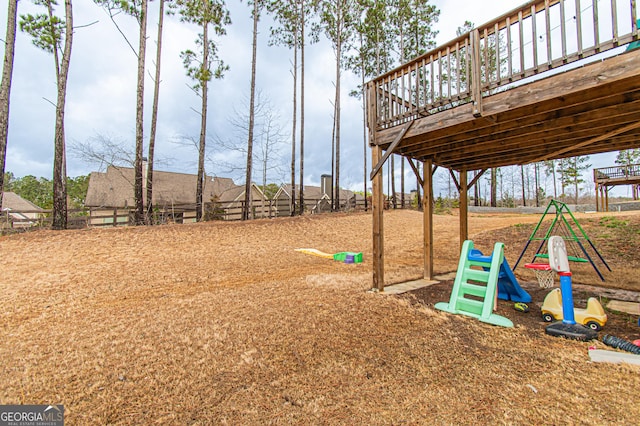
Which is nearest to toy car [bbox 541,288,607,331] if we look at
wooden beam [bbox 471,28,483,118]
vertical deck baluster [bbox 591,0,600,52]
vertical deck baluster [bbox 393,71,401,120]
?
wooden beam [bbox 471,28,483,118]

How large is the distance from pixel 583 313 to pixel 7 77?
1411cm

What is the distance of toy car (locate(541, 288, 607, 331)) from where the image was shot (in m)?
3.10

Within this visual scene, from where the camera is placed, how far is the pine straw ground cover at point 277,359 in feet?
6.09

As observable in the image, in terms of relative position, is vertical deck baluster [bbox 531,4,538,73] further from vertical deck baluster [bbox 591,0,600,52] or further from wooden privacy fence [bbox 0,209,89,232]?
wooden privacy fence [bbox 0,209,89,232]

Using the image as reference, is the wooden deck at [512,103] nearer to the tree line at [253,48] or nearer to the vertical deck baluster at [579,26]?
the vertical deck baluster at [579,26]

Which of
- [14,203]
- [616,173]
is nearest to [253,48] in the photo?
[616,173]

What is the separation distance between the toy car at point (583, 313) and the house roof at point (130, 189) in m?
16.1

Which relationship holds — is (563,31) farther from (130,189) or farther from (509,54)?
(130,189)

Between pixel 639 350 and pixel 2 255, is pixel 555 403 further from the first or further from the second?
pixel 2 255

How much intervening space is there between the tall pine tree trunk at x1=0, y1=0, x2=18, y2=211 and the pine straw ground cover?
504cm

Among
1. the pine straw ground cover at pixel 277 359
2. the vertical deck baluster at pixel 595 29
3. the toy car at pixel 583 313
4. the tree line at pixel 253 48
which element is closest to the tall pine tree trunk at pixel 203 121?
the tree line at pixel 253 48

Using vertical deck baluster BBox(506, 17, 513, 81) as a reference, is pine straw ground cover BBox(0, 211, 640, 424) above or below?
below

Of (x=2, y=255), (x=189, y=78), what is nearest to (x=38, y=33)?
(x=189, y=78)

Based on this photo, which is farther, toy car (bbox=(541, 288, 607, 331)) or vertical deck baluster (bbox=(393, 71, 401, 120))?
vertical deck baluster (bbox=(393, 71, 401, 120))
